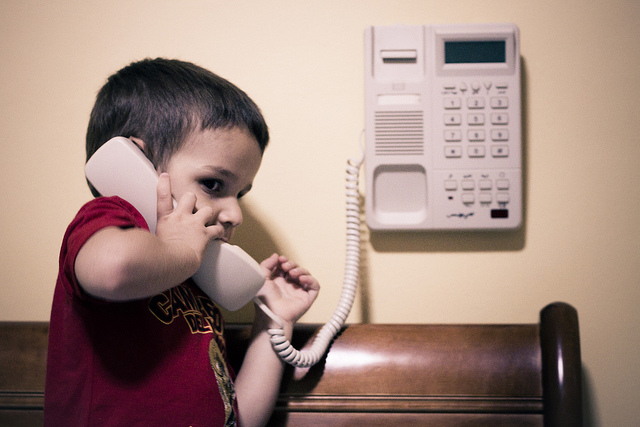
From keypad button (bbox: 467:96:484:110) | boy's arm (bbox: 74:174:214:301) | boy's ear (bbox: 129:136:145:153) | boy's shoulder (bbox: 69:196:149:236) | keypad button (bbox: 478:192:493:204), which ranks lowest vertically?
boy's arm (bbox: 74:174:214:301)

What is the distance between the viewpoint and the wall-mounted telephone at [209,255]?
1.63ft

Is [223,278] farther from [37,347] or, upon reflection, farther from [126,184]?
[37,347]

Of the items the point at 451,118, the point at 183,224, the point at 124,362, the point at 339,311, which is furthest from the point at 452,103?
the point at 124,362

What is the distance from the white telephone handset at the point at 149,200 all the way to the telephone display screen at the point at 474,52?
20.4 inches

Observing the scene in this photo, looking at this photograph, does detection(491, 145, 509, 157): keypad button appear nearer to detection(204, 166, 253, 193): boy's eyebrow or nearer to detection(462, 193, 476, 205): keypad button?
detection(462, 193, 476, 205): keypad button

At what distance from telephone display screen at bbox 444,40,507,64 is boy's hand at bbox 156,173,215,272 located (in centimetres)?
53

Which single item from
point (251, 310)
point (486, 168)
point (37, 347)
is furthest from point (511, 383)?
point (37, 347)

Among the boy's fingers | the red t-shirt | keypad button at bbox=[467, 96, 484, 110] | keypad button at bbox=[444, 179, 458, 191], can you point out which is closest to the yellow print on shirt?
the red t-shirt

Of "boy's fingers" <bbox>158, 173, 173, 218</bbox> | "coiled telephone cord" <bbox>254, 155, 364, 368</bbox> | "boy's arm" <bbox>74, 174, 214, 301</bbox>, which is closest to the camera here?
"boy's arm" <bbox>74, 174, 214, 301</bbox>

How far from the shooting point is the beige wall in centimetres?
76

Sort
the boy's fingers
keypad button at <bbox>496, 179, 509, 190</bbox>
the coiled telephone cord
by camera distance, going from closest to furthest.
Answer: the boy's fingers → the coiled telephone cord → keypad button at <bbox>496, 179, 509, 190</bbox>

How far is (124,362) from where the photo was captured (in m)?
0.46

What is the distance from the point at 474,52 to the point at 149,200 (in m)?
0.61

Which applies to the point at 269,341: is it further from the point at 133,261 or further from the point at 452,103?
the point at 452,103
